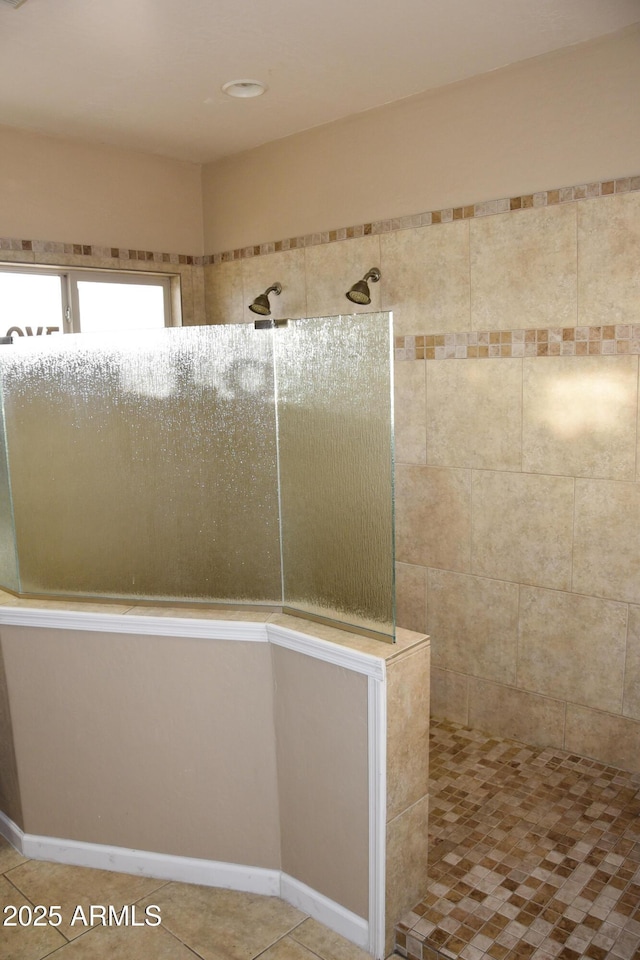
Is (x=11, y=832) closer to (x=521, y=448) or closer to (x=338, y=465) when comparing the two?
(x=338, y=465)

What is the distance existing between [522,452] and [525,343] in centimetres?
42

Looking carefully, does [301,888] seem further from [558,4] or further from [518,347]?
[558,4]

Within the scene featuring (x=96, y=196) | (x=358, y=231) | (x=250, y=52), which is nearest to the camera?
(x=250, y=52)

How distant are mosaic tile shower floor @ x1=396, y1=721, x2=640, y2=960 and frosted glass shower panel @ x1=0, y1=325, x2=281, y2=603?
3.34 feet

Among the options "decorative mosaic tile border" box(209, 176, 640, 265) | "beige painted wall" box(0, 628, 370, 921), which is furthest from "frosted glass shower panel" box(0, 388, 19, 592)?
"decorative mosaic tile border" box(209, 176, 640, 265)

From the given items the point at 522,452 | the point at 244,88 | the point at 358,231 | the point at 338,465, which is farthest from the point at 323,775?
the point at 244,88

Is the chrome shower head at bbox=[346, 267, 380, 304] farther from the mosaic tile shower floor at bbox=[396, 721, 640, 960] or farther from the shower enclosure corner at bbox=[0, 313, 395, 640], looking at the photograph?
the mosaic tile shower floor at bbox=[396, 721, 640, 960]

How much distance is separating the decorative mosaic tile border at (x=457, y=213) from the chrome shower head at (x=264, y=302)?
0.65 ft

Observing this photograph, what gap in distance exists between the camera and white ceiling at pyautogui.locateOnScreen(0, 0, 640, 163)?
2.38 meters

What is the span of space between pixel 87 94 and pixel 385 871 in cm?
303

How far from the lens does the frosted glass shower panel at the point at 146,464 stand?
2.17m

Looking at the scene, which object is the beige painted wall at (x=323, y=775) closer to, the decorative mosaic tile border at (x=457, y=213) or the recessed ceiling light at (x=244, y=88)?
the decorative mosaic tile border at (x=457, y=213)

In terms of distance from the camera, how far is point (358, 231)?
344cm

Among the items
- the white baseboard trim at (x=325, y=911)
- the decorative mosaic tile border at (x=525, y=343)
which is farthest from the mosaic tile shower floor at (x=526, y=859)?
the decorative mosaic tile border at (x=525, y=343)
